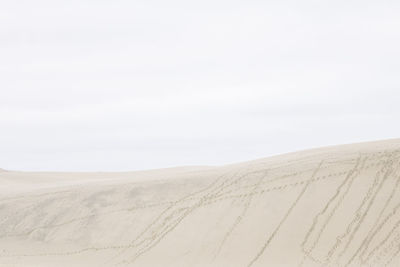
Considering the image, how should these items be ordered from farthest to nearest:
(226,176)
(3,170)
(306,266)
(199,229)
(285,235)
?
(3,170) → (226,176) → (199,229) → (285,235) → (306,266)

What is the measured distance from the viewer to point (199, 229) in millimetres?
17656

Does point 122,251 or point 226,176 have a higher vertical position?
point 226,176

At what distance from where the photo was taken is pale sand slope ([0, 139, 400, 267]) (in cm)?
1588

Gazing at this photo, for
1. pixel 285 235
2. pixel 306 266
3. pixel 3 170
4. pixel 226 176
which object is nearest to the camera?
pixel 306 266

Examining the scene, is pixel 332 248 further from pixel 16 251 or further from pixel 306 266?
pixel 16 251

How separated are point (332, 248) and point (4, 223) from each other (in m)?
9.59

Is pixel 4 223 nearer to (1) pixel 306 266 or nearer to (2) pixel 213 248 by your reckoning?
(2) pixel 213 248

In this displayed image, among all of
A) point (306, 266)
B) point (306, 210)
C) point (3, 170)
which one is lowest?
point (306, 266)

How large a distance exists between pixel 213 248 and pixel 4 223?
6907 millimetres

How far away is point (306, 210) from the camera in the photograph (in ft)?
56.1

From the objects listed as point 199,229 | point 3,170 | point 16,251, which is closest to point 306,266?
point 199,229

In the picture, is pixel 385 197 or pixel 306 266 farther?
pixel 385 197

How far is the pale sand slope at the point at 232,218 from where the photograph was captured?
52.1ft

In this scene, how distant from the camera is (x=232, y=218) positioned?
58.2ft
